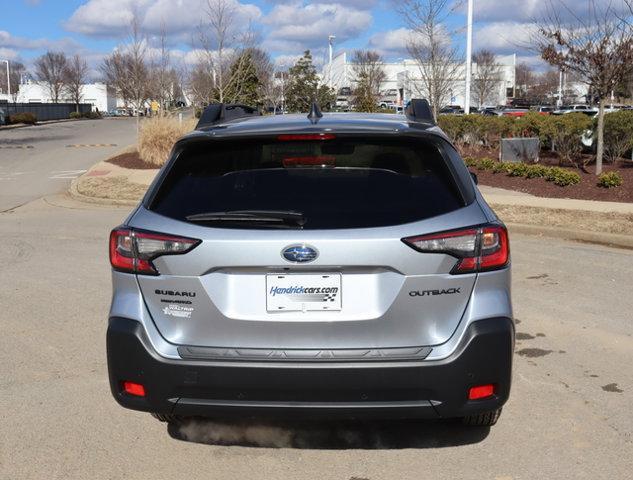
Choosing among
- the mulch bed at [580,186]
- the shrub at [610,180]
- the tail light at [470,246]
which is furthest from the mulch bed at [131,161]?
the tail light at [470,246]

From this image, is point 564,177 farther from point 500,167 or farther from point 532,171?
point 500,167

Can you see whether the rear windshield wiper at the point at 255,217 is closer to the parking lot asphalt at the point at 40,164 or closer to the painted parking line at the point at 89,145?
the parking lot asphalt at the point at 40,164

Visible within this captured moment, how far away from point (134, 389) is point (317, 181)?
4.24 feet

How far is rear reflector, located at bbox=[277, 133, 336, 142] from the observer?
11.1 ft

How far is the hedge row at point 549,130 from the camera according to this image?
15.2m

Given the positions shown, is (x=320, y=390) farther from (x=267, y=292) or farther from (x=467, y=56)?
(x=467, y=56)

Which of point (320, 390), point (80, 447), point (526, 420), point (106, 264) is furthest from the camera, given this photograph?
point (106, 264)

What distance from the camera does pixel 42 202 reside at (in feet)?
50.1

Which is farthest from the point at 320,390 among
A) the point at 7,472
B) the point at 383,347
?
the point at 7,472

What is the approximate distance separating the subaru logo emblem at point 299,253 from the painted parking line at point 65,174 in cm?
1773

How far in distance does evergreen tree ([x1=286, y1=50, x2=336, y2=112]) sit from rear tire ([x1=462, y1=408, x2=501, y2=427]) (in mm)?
34136

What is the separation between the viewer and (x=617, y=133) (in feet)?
50.1

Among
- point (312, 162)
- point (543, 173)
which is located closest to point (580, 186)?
point (543, 173)

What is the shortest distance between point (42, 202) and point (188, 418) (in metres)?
12.5
